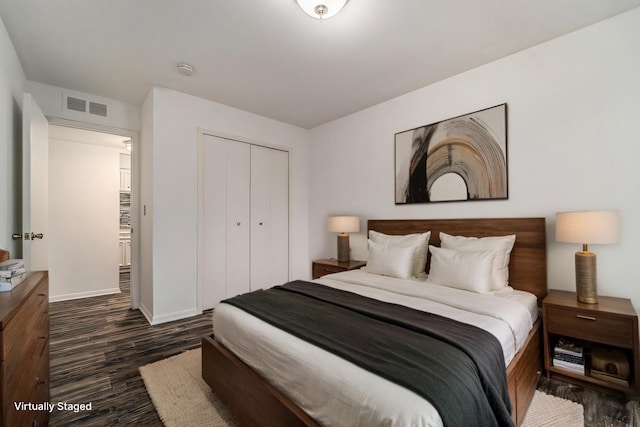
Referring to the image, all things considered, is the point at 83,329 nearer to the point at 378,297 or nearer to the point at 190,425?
the point at 190,425

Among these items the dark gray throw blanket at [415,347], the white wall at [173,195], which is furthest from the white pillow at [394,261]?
the white wall at [173,195]

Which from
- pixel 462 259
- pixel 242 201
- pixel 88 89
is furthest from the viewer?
pixel 242 201

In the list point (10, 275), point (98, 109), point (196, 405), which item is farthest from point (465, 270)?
point (98, 109)

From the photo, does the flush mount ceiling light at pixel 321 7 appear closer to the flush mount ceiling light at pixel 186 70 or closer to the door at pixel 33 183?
the flush mount ceiling light at pixel 186 70

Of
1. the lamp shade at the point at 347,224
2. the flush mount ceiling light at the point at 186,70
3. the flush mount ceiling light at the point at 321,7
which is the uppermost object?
the flush mount ceiling light at the point at 186,70

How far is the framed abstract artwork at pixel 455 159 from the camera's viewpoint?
2.55m

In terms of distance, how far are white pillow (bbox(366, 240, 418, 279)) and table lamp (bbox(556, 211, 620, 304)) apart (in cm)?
113

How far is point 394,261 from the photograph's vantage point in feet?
8.69

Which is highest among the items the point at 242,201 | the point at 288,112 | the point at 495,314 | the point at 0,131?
the point at 288,112

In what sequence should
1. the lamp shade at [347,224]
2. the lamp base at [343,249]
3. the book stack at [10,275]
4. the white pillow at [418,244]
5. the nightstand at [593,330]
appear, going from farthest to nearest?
the lamp base at [343,249] → the lamp shade at [347,224] → the white pillow at [418,244] → the nightstand at [593,330] → the book stack at [10,275]

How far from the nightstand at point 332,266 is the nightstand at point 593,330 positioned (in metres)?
1.90

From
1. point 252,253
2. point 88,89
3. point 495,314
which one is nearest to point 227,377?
point 495,314

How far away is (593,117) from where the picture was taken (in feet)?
6.91

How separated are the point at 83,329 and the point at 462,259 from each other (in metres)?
3.80
